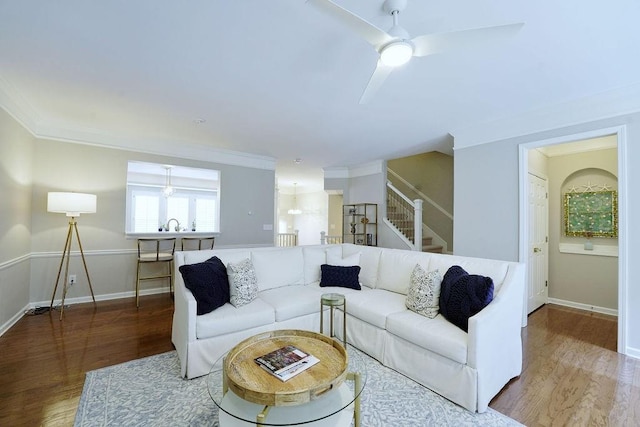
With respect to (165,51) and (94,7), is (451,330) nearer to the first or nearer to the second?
(165,51)

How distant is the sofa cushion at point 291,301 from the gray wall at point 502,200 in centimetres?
240

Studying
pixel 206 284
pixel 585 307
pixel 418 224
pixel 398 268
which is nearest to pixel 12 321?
pixel 206 284

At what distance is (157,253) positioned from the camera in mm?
4148

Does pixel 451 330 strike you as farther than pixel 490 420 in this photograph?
Yes

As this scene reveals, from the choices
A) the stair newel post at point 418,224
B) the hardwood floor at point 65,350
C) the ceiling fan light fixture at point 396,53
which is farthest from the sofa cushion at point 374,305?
the stair newel post at point 418,224

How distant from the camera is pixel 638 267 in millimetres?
2732

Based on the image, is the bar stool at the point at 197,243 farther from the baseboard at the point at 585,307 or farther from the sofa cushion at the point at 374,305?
the baseboard at the point at 585,307

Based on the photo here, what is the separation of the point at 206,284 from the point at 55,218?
10.5 ft

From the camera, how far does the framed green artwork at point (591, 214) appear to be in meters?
3.95

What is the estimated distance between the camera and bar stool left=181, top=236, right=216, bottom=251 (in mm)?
4883

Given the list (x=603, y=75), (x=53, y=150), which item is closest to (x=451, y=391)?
(x=603, y=75)

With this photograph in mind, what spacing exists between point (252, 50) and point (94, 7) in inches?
40.1

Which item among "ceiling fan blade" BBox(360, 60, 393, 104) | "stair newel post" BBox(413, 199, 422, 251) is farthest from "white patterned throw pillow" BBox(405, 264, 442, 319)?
"stair newel post" BBox(413, 199, 422, 251)

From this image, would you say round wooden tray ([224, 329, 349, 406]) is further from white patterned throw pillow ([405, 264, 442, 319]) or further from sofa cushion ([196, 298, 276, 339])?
white patterned throw pillow ([405, 264, 442, 319])
